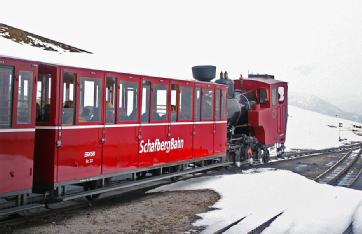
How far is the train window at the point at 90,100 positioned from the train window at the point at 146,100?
170 cm

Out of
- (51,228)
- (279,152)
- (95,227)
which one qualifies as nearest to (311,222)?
(95,227)

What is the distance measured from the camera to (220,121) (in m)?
16.0

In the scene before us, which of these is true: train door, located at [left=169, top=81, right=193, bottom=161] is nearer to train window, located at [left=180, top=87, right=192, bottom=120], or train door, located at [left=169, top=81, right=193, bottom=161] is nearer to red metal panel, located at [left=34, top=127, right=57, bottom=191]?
train window, located at [left=180, top=87, right=192, bottom=120]

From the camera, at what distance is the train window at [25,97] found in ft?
27.3

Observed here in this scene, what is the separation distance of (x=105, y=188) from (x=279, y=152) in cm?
1481

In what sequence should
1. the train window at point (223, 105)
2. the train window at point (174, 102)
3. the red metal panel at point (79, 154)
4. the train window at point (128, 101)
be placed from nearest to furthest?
the red metal panel at point (79, 154)
the train window at point (128, 101)
the train window at point (174, 102)
the train window at point (223, 105)

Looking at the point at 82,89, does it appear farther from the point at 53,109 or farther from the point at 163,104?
the point at 163,104

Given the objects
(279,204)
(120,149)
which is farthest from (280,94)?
(120,149)

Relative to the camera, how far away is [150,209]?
33.3ft

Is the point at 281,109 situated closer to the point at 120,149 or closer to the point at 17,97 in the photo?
the point at 120,149

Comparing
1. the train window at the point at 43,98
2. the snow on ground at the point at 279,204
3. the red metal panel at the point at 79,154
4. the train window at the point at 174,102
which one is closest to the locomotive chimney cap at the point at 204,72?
the train window at the point at 174,102

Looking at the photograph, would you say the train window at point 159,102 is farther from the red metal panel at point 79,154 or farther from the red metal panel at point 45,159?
the red metal panel at point 45,159

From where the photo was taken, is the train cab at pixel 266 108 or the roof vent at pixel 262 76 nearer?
the train cab at pixel 266 108

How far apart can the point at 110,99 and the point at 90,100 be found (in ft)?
2.33
